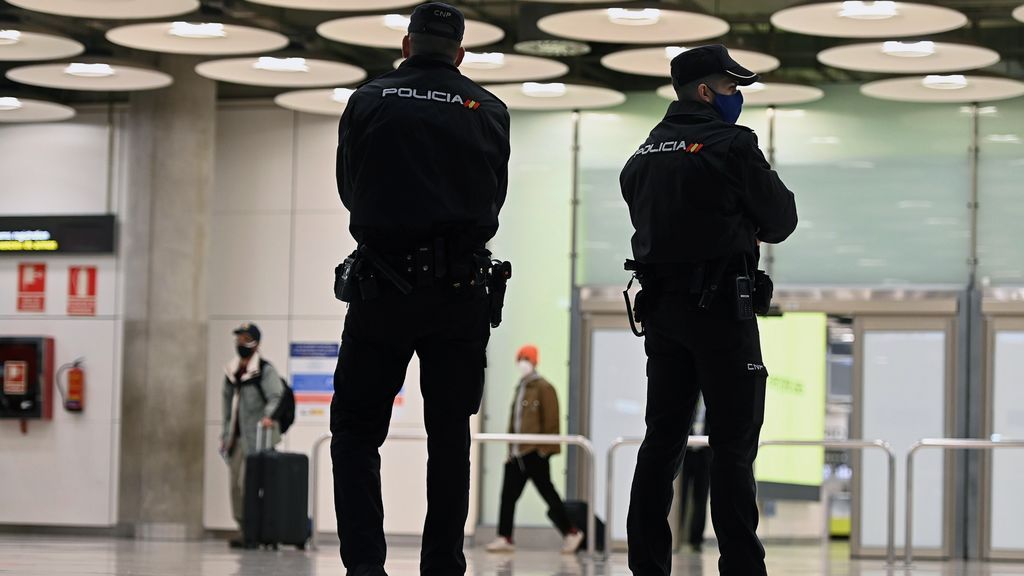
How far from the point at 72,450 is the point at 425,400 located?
1336cm

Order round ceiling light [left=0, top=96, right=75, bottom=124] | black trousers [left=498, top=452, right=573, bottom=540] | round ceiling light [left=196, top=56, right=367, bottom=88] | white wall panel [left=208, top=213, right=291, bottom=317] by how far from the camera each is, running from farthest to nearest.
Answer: white wall panel [left=208, top=213, right=291, bottom=317]
round ceiling light [left=0, top=96, right=75, bottom=124]
black trousers [left=498, top=452, right=573, bottom=540]
round ceiling light [left=196, top=56, right=367, bottom=88]

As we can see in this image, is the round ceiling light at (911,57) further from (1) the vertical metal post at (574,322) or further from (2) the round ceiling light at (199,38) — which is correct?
(2) the round ceiling light at (199,38)

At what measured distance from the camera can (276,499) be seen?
532 inches

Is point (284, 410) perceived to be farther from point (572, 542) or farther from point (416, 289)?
point (416, 289)

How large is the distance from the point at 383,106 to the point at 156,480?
12460 mm

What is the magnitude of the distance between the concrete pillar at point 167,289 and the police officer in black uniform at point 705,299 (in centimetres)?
1164

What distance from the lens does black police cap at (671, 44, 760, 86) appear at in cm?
554

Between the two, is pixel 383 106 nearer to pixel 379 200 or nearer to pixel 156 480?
pixel 379 200

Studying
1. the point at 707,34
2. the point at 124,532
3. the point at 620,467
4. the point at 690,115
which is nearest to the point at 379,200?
the point at 690,115

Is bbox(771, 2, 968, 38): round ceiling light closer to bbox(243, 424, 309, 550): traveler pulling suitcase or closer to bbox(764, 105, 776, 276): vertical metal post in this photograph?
bbox(764, 105, 776, 276): vertical metal post

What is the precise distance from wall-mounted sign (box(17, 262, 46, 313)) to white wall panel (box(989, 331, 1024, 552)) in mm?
10039

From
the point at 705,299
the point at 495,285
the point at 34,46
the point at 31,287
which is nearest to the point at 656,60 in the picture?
the point at 34,46

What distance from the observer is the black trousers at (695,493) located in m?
15.6

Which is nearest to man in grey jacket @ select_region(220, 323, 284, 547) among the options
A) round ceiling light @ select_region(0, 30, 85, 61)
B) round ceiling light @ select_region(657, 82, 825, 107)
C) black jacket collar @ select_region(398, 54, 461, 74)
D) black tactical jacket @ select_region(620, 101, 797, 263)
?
round ceiling light @ select_region(0, 30, 85, 61)
